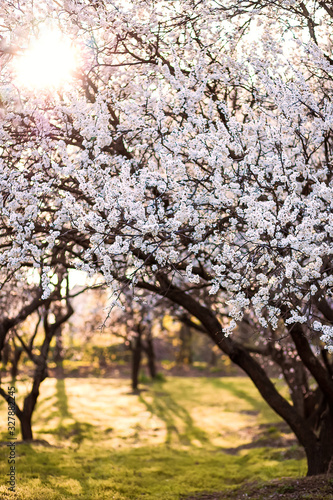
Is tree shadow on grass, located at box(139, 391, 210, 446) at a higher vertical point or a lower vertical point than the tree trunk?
lower

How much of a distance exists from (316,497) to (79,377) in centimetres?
2673

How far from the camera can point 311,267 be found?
6336 mm

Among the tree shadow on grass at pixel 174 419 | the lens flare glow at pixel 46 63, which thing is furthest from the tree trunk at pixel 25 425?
the lens flare glow at pixel 46 63

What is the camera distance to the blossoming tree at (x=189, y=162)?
6594 millimetres

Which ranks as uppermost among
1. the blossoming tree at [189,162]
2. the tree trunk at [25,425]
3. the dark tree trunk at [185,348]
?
the blossoming tree at [189,162]

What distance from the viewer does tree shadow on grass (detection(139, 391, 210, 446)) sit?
1750cm

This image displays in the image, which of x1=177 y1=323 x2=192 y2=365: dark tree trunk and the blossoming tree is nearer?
the blossoming tree

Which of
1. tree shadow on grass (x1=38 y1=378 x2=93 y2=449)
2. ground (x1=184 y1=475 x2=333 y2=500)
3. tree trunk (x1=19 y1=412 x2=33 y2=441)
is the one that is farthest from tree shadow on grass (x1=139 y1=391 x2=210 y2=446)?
ground (x1=184 y1=475 x2=333 y2=500)

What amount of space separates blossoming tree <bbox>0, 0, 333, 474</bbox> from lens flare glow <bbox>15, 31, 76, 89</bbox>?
0.11 metres

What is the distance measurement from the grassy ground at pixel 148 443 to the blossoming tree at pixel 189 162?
112 inches

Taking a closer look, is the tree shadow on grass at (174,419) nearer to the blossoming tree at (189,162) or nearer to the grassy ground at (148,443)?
the grassy ground at (148,443)

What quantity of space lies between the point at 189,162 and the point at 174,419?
1452 cm

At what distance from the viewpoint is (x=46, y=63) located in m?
7.98

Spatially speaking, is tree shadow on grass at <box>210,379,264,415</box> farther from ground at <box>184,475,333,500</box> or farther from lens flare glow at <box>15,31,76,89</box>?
lens flare glow at <box>15,31,76,89</box>
